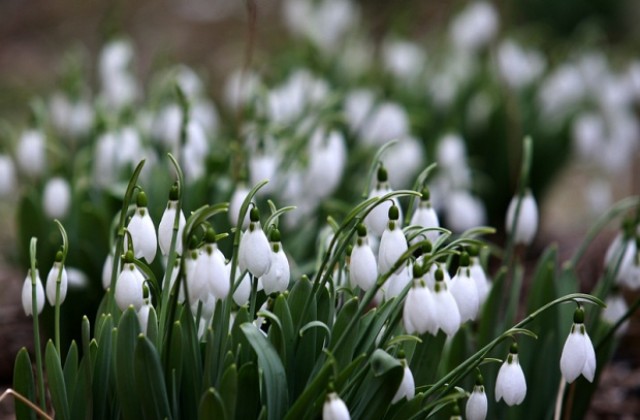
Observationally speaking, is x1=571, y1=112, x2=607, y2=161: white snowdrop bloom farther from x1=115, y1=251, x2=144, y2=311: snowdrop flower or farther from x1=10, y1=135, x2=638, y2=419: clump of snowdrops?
x1=115, y1=251, x2=144, y2=311: snowdrop flower

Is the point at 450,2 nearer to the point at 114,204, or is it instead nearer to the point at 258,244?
the point at 114,204

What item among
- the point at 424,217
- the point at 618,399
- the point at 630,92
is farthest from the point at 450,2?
the point at 424,217

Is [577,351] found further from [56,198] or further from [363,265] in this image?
[56,198]

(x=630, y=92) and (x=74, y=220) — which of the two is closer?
(x=74, y=220)

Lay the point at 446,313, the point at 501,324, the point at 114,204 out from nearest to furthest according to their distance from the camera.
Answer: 1. the point at 446,313
2. the point at 501,324
3. the point at 114,204

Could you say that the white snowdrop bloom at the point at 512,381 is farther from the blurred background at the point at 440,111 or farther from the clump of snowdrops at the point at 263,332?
the blurred background at the point at 440,111

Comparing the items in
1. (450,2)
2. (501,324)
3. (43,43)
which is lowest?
(501,324)
